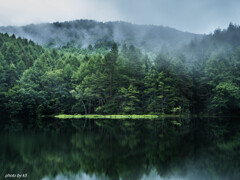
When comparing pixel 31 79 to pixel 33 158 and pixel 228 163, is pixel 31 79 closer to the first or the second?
pixel 33 158

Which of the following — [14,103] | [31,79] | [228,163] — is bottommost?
[228,163]

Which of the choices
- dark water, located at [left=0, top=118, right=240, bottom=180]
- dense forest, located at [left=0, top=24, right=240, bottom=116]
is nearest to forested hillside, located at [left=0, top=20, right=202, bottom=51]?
dense forest, located at [left=0, top=24, right=240, bottom=116]

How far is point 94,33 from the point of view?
165625 mm

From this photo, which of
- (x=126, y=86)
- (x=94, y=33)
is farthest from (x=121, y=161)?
(x=94, y=33)

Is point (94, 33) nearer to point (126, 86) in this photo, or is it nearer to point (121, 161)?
point (126, 86)

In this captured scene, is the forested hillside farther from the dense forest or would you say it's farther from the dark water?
the dark water

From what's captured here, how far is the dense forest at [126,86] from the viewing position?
47.5 meters

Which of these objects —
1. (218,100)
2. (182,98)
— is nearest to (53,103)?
(182,98)

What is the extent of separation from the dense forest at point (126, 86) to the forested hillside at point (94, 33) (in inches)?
3540

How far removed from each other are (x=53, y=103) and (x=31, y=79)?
7550mm

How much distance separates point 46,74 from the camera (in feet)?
171

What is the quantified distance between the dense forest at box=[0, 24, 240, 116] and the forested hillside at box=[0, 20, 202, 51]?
295 ft

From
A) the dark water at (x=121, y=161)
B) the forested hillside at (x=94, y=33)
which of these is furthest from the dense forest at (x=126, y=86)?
the forested hillside at (x=94, y=33)

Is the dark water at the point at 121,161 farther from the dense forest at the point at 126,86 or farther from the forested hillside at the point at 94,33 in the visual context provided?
the forested hillside at the point at 94,33
